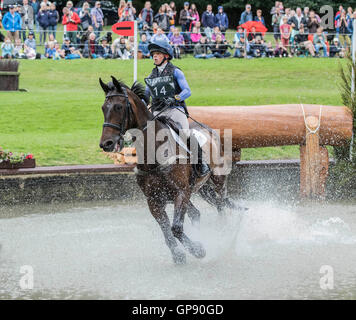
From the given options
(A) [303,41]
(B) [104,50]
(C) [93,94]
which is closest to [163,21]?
(B) [104,50]

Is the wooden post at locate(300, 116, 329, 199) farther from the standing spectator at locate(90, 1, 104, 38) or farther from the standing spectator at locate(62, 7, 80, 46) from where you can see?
the standing spectator at locate(90, 1, 104, 38)

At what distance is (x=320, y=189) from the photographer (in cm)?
1294

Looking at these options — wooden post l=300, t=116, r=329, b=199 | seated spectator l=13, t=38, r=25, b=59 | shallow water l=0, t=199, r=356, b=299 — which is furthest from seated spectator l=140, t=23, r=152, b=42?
shallow water l=0, t=199, r=356, b=299

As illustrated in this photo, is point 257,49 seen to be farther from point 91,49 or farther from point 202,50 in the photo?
point 91,49

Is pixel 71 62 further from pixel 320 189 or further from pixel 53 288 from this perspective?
pixel 53 288

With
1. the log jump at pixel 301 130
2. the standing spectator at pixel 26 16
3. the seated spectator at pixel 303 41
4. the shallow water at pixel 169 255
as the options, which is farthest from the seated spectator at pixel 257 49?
the shallow water at pixel 169 255

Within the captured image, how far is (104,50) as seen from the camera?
83.1 ft

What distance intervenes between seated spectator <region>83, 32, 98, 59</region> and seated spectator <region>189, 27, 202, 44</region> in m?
3.68

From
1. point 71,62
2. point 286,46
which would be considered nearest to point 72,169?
point 71,62

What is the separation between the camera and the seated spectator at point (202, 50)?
2606 cm

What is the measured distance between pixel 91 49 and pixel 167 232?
1735 centimetres

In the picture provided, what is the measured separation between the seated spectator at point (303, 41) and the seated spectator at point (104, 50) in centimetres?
717

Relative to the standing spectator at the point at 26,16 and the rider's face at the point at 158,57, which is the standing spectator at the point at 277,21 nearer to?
the standing spectator at the point at 26,16
